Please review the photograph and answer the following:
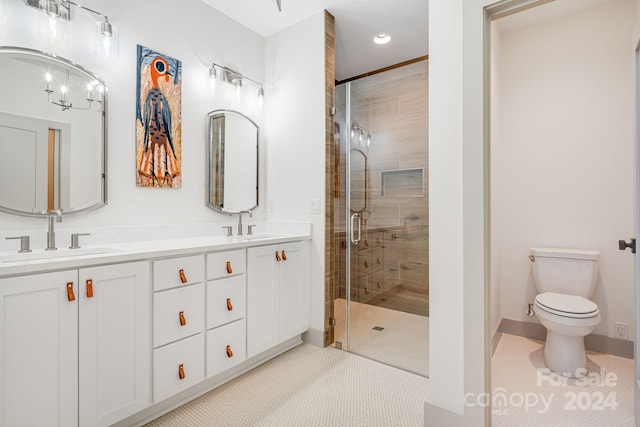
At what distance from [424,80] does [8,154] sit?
99.1 inches

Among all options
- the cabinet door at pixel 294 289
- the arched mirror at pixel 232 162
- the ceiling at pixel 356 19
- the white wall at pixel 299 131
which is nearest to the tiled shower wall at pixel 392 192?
the white wall at pixel 299 131

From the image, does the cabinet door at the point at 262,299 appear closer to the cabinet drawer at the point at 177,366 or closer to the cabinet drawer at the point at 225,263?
the cabinet drawer at the point at 225,263

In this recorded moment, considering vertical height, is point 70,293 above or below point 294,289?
above

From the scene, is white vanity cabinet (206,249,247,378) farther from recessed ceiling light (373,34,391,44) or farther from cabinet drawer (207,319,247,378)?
recessed ceiling light (373,34,391,44)

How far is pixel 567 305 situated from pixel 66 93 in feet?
11.2

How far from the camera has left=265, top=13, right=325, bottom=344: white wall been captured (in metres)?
2.55

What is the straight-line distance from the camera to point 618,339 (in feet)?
7.74

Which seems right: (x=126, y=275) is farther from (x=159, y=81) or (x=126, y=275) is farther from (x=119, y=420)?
(x=159, y=81)

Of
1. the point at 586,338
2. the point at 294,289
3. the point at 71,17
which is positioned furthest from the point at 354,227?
the point at 71,17

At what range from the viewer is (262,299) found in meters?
2.18

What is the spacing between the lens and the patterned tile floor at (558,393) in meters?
1.67

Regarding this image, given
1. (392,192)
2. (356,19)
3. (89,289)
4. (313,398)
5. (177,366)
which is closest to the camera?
(89,289)

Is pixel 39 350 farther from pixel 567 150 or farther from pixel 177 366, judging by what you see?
pixel 567 150

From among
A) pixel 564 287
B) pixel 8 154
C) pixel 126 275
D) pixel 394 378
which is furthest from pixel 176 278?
pixel 564 287
